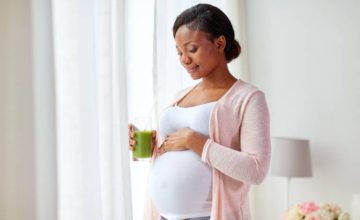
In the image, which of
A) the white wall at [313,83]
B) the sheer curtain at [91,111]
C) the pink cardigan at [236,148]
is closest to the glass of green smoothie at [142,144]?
the pink cardigan at [236,148]

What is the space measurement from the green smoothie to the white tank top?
0.07 m

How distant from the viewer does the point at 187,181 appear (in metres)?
1.00

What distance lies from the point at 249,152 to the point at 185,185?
0.57 feet

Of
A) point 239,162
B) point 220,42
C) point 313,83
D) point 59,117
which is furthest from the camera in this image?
point 313,83

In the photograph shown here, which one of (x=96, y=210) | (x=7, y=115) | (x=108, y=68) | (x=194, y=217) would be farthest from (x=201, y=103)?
(x=7, y=115)

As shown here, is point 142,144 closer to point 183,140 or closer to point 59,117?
point 183,140

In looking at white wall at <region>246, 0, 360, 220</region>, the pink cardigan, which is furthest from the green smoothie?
white wall at <region>246, 0, 360, 220</region>

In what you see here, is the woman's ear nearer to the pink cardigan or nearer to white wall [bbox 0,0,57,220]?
the pink cardigan

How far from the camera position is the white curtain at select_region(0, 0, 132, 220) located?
4.84 feet

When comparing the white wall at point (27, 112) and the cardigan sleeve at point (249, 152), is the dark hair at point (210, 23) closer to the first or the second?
the cardigan sleeve at point (249, 152)

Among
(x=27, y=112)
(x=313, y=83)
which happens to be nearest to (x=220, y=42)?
(x=27, y=112)

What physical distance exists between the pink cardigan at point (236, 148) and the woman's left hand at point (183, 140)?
3cm

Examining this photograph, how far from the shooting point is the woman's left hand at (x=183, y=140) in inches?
38.9

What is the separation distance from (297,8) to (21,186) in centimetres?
174
